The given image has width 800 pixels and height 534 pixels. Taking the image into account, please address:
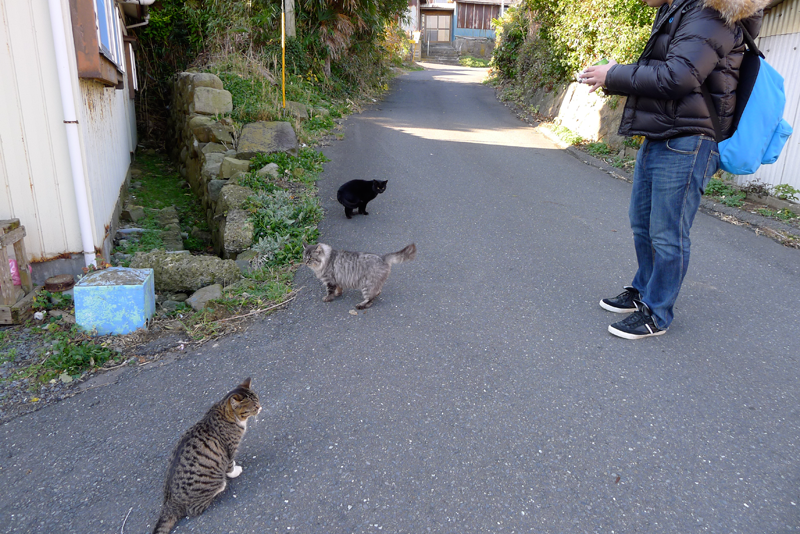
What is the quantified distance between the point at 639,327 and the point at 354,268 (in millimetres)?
2152

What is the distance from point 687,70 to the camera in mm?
2881

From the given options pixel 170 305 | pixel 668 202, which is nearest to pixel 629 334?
pixel 668 202

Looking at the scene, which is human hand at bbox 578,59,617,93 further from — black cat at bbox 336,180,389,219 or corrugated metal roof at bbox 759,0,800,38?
corrugated metal roof at bbox 759,0,800,38

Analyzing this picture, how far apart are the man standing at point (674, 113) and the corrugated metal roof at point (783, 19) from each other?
5128 millimetres

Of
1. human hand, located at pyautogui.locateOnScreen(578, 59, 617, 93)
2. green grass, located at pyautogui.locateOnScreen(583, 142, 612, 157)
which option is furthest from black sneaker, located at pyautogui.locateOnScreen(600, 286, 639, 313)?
green grass, located at pyautogui.locateOnScreen(583, 142, 612, 157)

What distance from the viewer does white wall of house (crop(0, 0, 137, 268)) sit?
378cm

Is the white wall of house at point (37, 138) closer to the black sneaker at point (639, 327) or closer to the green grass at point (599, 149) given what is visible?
the black sneaker at point (639, 327)

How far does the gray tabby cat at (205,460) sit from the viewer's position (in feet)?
7.11

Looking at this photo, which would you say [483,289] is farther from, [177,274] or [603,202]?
[603,202]

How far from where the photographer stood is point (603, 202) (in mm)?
6859

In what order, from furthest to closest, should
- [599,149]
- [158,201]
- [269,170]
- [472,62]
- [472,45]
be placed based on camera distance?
[472,45] → [472,62] → [599,149] → [158,201] → [269,170]

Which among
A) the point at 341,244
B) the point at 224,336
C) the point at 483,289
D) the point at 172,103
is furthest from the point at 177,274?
the point at 172,103

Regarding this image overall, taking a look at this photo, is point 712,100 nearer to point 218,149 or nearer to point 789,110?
point 789,110

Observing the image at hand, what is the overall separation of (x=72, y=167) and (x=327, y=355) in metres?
2.68
